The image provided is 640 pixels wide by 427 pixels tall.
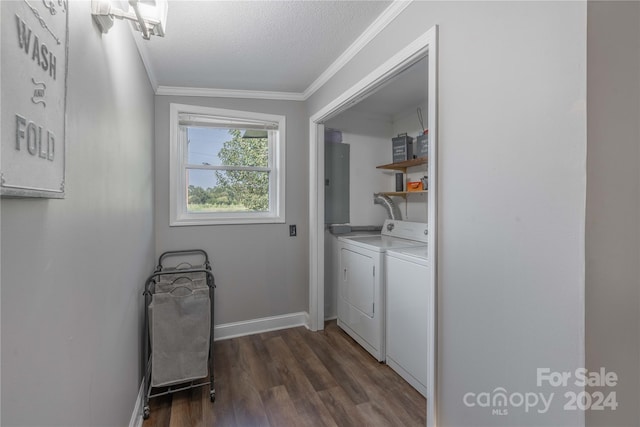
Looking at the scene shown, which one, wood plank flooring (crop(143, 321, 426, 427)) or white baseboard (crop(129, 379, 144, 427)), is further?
wood plank flooring (crop(143, 321, 426, 427))

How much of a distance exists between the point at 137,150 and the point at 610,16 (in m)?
2.27

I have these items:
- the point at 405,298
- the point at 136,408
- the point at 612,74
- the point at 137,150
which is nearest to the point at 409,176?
the point at 405,298

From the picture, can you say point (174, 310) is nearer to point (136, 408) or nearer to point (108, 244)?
point (136, 408)

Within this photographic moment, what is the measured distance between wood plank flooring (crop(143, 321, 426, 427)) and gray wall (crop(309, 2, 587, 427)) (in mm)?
629

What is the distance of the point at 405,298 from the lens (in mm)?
2088

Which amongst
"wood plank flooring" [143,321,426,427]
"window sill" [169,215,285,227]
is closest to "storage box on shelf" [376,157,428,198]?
"window sill" [169,215,285,227]

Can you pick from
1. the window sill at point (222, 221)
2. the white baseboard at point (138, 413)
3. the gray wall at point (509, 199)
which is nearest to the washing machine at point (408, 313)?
the gray wall at point (509, 199)

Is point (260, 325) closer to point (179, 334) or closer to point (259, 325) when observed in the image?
point (259, 325)

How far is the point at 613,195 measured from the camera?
88cm

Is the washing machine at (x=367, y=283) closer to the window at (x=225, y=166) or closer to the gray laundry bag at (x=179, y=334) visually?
the window at (x=225, y=166)

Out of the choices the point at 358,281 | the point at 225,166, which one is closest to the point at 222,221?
the point at 225,166

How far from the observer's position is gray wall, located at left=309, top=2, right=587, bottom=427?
89cm

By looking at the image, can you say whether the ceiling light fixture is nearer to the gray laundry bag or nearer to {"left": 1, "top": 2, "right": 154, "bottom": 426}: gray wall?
{"left": 1, "top": 2, "right": 154, "bottom": 426}: gray wall

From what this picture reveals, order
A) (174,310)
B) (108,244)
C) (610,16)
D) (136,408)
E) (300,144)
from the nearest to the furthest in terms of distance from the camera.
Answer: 1. (610,16)
2. (108,244)
3. (136,408)
4. (174,310)
5. (300,144)
